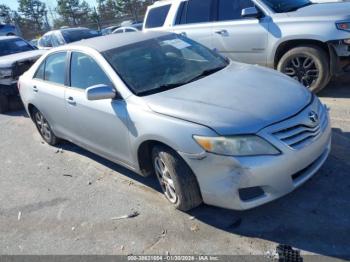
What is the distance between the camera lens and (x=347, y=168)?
3.80 metres

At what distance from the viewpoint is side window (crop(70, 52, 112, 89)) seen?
159 inches

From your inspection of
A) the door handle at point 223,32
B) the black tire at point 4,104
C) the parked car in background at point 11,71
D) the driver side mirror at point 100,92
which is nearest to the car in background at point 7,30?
the parked car in background at point 11,71

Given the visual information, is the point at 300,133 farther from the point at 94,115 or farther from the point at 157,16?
the point at 157,16

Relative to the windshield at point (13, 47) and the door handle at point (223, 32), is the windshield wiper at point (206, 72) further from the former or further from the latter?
the windshield at point (13, 47)

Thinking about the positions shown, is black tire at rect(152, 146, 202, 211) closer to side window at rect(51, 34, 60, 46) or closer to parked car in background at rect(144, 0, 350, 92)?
parked car in background at rect(144, 0, 350, 92)

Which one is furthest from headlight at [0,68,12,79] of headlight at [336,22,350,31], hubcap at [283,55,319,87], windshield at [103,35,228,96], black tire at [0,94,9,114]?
headlight at [336,22,350,31]

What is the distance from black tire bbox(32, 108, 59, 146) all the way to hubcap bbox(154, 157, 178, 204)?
2.62 m

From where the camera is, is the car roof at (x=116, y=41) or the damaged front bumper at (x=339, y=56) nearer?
the car roof at (x=116, y=41)

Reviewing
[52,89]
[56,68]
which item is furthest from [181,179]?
[56,68]

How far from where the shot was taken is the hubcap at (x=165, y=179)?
3488mm

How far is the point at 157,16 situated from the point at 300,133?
546cm

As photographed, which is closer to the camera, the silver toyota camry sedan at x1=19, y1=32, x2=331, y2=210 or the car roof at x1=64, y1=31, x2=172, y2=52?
the silver toyota camry sedan at x1=19, y1=32, x2=331, y2=210

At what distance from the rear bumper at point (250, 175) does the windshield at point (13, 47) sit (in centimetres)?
825

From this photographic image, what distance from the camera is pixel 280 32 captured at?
5.91 m
